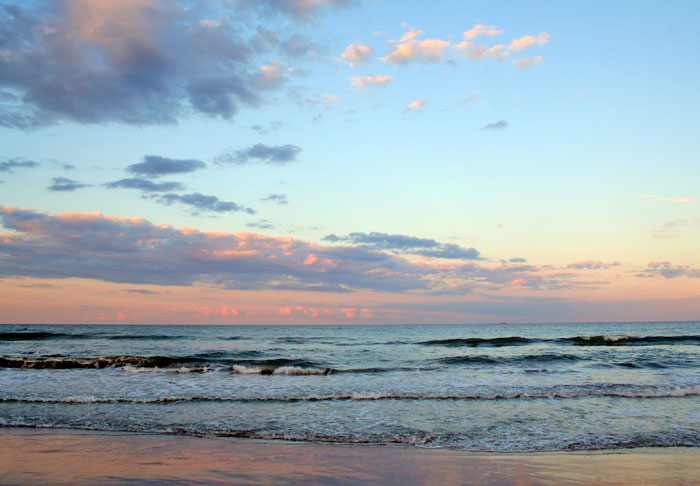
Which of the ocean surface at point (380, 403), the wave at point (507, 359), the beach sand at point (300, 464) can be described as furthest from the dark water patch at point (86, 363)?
the beach sand at point (300, 464)

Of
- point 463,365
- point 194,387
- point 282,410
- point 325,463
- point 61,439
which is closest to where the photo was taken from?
point 325,463

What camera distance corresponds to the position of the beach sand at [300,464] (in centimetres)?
720

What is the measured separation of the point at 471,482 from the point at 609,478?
2236 mm

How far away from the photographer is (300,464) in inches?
323

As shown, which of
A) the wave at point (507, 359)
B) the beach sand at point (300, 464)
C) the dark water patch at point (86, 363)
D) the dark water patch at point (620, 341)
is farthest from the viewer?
the dark water patch at point (620, 341)

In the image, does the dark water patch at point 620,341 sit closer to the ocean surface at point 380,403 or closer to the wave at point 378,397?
the ocean surface at point 380,403

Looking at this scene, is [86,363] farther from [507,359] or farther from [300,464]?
[507,359]

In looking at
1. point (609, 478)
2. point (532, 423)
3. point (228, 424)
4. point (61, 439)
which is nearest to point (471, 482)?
point (609, 478)

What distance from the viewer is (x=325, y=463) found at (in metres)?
8.31

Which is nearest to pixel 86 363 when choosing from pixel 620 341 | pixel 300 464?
pixel 300 464

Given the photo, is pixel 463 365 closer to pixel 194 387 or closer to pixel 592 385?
pixel 592 385

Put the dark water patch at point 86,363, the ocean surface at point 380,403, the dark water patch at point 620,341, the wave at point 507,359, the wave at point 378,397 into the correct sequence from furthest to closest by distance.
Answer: the dark water patch at point 620,341, the wave at point 507,359, the dark water patch at point 86,363, the wave at point 378,397, the ocean surface at point 380,403

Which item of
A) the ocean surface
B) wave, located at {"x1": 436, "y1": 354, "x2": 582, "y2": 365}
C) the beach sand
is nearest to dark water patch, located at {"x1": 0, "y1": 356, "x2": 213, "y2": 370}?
the ocean surface

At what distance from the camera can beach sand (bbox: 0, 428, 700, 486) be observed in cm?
720
